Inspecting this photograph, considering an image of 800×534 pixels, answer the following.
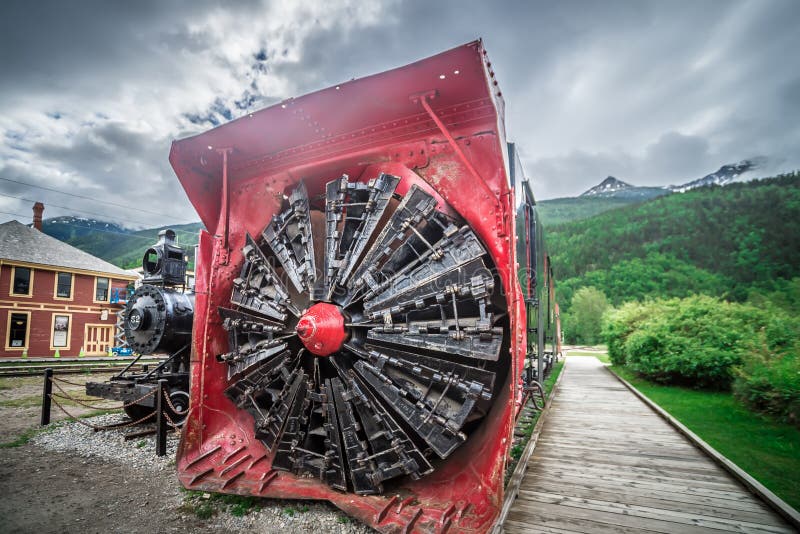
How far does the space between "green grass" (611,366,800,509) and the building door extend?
29.0 m

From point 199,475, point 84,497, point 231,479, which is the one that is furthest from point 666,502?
point 84,497

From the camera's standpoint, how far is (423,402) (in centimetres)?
294

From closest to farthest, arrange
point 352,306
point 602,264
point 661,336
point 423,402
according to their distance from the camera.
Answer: point 423,402 < point 352,306 < point 661,336 < point 602,264

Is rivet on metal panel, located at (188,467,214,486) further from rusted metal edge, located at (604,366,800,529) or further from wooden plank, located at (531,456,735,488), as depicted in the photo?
rusted metal edge, located at (604,366,800,529)

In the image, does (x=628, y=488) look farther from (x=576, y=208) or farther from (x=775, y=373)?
(x=576, y=208)

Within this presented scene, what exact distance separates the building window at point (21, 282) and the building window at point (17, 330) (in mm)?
1230

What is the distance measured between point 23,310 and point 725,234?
6898 centimetres

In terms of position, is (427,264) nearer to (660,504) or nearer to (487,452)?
(487,452)

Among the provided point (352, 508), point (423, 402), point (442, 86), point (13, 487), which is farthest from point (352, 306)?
point (13, 487)

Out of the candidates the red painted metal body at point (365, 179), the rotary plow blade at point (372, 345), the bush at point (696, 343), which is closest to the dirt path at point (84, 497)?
the red painted metal body at point (365, 179)

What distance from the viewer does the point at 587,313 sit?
55.1m

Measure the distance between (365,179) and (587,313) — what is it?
5799cm

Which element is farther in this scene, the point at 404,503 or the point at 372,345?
the point at 372,345

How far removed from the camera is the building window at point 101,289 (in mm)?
24547
